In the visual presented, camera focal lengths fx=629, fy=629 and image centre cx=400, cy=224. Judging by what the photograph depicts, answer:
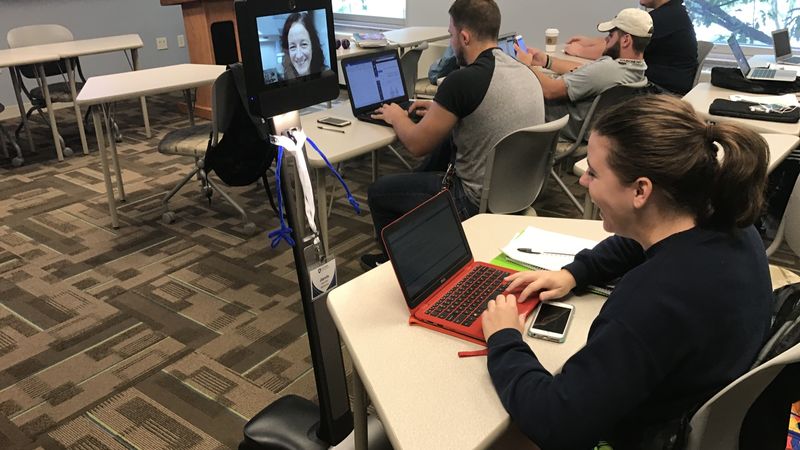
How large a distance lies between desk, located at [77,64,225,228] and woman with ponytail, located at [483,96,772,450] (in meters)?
2.59

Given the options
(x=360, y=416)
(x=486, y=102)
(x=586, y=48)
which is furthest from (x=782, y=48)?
(x=360, y=416)

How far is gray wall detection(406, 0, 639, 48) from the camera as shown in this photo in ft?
15.7

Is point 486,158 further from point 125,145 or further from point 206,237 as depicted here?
point 125,145

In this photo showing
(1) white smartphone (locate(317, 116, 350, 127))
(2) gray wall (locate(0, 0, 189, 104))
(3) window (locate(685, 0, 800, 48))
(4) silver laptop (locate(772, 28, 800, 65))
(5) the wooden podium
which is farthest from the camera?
(2) gray wall (locate(0, 0, 189, 104))

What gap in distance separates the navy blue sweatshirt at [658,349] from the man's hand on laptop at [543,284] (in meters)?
0.27

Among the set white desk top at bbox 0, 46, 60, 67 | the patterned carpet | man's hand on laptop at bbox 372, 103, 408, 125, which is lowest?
the patterned carpet

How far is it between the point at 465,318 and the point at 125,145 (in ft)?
14.6

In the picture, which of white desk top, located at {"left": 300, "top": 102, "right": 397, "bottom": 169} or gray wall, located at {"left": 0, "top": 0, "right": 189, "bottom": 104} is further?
gray wall, located at {"left": 0, "top": 0, "right": 189, "bottom": 104}

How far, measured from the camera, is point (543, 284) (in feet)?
4.31

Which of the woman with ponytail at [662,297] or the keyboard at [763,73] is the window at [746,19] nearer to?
the keyboard at [763,73]

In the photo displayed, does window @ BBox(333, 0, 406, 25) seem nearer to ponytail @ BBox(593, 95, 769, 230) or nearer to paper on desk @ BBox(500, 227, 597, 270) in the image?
paper on desk @ BBox(500, 227, 597, 270)

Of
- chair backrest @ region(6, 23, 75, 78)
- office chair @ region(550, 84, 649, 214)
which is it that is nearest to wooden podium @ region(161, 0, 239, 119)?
chair backrest @ region(6, 23, 75, 78)

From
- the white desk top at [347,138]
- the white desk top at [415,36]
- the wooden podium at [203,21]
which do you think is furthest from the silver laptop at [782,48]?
the wooden podium at [203,21]

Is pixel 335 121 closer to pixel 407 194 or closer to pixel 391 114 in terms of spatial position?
pixel 391 114
